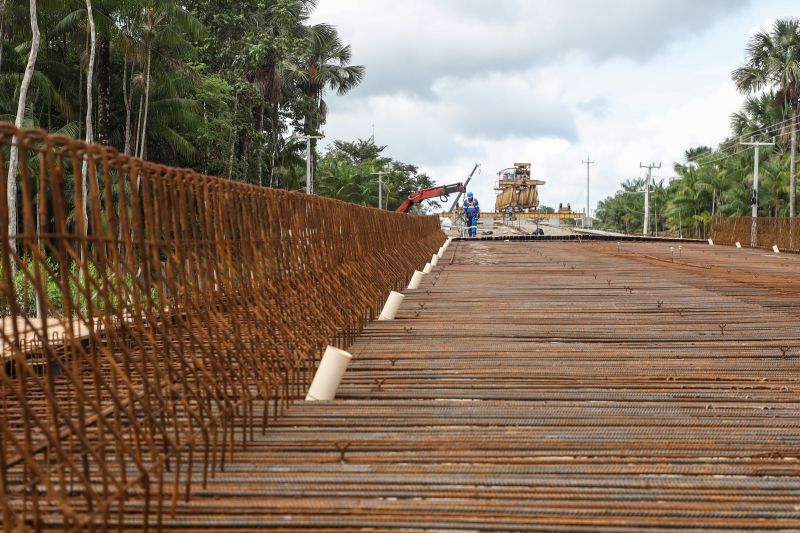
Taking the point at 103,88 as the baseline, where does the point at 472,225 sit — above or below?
below

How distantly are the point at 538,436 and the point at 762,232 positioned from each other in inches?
871

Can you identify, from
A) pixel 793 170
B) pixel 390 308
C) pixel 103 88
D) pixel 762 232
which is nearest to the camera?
pixel 390 308

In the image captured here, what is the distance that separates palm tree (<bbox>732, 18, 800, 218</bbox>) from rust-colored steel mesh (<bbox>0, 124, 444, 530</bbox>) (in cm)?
4131

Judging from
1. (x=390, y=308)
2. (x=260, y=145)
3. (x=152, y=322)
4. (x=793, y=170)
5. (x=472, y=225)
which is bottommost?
(x=390, y=308)

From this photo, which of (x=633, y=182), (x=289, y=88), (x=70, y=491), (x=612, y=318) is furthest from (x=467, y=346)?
(x=633, y=182)

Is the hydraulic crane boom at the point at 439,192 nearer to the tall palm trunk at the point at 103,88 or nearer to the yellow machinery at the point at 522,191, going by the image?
the tall palm trunk at the point at 103,88

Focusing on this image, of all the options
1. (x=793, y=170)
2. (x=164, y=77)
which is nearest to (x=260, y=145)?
(x=164, y=77)

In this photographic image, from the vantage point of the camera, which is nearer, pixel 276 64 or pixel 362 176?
pixel 276 64

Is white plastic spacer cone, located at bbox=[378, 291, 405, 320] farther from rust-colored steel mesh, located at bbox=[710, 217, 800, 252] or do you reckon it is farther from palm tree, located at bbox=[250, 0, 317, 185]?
palm tree, located at bbox=[250, 0, 317, 185]

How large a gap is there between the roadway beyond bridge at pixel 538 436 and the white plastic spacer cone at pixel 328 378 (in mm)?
159

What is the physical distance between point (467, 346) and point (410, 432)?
2.20 metres

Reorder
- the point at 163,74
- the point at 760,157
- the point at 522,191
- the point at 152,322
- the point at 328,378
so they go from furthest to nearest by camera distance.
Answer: the point at 522,191 < the point at 760,157 < the point at 163,74 < the point at 328,378 < the point at 152,322

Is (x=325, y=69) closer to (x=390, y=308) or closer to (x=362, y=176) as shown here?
(x=362, y=176)

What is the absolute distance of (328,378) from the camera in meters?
4.38
